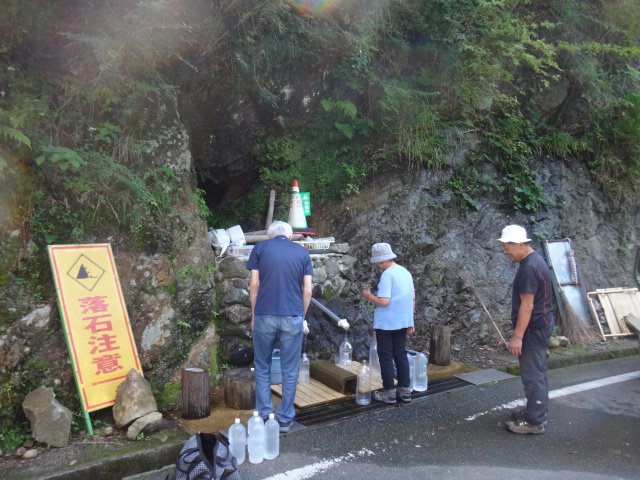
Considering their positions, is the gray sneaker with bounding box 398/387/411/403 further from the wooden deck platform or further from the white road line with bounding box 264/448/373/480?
the white road line with bounding box 264/448/373/480

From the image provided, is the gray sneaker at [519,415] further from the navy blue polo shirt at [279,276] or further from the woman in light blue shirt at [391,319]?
the navy blue polo shirt at [279,276]

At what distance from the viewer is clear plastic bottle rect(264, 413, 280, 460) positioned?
4.02 m

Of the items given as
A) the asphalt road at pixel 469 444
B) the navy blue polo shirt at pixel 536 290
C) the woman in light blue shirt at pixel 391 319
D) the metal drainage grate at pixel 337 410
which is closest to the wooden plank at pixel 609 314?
the asphalt road at pixel 469 444

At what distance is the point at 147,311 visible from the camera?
208 inches

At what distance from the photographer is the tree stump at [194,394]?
186 inches

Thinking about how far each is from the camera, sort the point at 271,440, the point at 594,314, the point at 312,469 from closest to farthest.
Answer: the point at 312,469 → the point at 271,440 → the point at 594,314

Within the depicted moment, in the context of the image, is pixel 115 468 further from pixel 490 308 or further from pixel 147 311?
pixel 490 308

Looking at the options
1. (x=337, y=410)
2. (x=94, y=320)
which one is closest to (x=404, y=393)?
(x=337, y=410)

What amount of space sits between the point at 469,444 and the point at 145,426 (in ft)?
10.5

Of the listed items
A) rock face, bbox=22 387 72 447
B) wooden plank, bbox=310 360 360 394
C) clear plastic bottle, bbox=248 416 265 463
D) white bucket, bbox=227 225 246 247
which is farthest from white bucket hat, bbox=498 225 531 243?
rock face, bbox=22 387 72 447

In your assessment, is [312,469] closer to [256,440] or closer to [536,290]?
[256,440]

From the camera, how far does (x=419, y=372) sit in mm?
5801

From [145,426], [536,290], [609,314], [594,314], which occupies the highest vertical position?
[536,290]

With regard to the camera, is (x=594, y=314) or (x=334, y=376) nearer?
(x=334, y=376)
